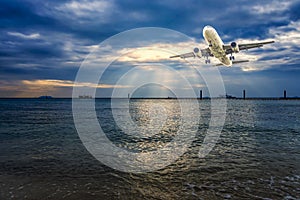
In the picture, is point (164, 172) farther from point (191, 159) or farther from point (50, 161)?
point (50, 161)

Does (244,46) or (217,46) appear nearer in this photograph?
(217,46)

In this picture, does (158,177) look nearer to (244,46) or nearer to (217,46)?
(217,46)

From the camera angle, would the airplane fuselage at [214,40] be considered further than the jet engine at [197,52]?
No

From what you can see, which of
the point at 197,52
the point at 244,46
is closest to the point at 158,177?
the point at 244,46

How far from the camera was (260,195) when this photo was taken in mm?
9625

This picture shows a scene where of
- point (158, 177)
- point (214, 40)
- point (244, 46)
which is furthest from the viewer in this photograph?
point (244, 46)

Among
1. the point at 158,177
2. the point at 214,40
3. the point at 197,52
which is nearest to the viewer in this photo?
the point at 158,177

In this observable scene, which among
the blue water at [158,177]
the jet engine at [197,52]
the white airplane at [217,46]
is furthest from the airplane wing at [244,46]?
the blue water at [158,177]

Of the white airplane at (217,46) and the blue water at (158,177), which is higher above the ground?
the white airplane at (217,46)

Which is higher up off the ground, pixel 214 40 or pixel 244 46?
pixel 244 46

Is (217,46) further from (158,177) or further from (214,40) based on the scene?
(158,177)

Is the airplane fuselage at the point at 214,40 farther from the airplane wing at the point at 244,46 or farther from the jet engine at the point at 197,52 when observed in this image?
the jet engine at the point at 197,52

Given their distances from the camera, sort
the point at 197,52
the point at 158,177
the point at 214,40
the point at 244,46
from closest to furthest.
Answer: the point at 158,177
the point at 214,40
the point at 244,46
the point at 197,52

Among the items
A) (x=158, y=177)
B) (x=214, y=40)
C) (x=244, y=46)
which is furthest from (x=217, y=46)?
(x=158, y=177)
